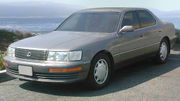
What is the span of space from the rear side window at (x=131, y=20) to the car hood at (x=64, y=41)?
0.72 m

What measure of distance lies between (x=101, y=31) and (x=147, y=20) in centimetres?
168

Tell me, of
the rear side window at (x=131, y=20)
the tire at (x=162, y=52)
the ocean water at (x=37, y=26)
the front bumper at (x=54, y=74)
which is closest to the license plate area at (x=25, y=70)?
the front bumper at (x=54, y=74)

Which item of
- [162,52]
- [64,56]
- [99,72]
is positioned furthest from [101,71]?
[162,52]

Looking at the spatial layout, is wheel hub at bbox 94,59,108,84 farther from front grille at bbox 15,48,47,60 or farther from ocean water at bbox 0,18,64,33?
ocean water at bbox 0,18,64,33

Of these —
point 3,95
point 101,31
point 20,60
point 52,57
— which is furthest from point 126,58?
point 3,95

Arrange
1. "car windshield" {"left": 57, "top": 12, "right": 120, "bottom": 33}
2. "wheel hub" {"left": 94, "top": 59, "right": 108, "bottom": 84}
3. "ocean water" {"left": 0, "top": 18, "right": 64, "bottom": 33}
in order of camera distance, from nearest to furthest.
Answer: "wheel hub" {"left": 94, "top": 59, "right": 108, "bottom": 84} → "car windshield" {"left": 57, "top": 12, "right": 120, "bottom": 33} → "ocean water" {"left": 0, "top": 18, "right": 64, "bottom": 33}

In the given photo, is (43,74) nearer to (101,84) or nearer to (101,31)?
(101,84)

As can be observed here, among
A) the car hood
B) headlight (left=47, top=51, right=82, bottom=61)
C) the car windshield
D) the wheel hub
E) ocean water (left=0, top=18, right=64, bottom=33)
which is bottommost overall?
ocean water (left=0, top=18, right=64, bottom=33)

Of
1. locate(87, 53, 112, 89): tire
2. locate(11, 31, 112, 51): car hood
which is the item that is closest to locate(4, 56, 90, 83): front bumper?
locate(87, 53, 112, 89): tire

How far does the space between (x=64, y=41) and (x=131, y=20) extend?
6.21 ft

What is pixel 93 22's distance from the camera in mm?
6016

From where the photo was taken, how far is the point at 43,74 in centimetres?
473

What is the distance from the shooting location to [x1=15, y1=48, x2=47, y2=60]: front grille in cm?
478

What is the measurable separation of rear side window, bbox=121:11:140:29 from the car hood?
0.72 metres
